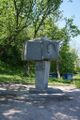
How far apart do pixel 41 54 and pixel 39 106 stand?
115 inches

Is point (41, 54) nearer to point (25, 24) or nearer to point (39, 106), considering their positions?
point (39, 106)

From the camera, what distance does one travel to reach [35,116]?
8922 mm

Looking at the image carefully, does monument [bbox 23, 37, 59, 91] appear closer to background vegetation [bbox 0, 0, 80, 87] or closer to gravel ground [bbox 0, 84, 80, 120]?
gravel ground [bbox 0, 84, 80, 120]

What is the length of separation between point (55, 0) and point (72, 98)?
10922 mm

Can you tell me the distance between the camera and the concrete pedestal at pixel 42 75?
12727mm

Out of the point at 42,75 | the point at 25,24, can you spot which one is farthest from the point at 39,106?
the point at 25,24

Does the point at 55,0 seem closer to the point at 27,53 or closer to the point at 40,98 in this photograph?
the point at 27,53

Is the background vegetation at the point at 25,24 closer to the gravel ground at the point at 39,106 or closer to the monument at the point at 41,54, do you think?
the monument at the point at 41,54

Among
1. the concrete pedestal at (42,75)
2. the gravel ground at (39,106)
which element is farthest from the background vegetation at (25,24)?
the gravel ground at (39,106)

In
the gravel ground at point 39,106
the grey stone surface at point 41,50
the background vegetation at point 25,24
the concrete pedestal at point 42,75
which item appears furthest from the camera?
the background vegetation at point 25,24

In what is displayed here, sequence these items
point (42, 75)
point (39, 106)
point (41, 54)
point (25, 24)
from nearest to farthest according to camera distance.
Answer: point (39, 106) → point (41, 54) → point (42, 75) → point (25, 24)

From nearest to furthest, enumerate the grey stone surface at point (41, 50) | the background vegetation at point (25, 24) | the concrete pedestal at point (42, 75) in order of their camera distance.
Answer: the grey stone surface at point (41, 50) → the concrete pedestal at point (42, 75) → the background vegetation at point (25, 24)

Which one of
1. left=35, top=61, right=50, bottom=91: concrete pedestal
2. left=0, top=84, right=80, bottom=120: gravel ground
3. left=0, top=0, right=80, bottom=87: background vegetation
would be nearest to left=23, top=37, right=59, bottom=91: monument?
left=35, top=61, right=50, bottom=91: concrete pedestal

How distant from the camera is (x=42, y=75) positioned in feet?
42.1
